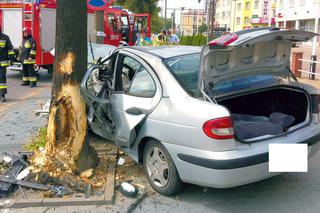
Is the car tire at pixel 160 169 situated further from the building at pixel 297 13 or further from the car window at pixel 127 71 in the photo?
the building at pixel 297 13

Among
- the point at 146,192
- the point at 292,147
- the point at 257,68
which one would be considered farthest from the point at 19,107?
the point at 292,147

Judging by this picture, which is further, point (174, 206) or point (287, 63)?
point (287, 63)

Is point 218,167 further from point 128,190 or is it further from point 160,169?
point 128,190

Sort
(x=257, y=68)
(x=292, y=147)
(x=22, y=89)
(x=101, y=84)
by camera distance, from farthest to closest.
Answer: (x=22, y=89)
(x=101, y=84)
(x=257, y=68)
(x=292, y=147)

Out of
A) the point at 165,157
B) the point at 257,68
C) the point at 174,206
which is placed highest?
the point at 257,68

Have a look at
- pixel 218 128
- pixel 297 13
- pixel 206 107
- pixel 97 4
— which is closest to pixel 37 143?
pixel 206 107

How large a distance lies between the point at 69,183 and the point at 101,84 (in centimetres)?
151

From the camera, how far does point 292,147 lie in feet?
12.8

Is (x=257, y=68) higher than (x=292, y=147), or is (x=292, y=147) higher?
(x=257, y=68)

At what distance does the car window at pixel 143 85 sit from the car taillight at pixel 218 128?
88cm

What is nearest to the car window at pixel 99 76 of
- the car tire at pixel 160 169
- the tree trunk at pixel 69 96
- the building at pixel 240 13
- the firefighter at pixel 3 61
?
the tree trunk at pixel 69 96

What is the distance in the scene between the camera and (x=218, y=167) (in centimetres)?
357

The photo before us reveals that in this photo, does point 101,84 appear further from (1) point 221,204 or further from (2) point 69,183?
(1) point 221,204
